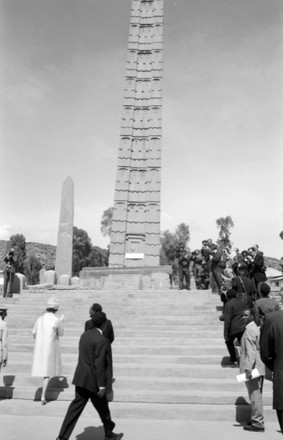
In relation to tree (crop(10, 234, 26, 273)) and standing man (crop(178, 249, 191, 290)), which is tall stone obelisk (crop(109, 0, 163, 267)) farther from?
tree (crop(10, 234, 26, 273))

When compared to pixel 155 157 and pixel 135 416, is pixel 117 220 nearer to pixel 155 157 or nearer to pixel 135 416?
pixel 155 157

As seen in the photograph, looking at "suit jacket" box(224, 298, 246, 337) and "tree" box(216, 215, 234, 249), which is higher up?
"tree" box(216, 215, 234, 249)

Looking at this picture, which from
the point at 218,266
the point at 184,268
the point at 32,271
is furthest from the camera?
the point at 32,271

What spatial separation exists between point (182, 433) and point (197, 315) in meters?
5.36

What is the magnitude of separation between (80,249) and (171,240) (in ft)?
37.2

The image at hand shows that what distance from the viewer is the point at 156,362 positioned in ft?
23.0

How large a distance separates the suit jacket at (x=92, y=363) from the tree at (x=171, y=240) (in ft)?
146

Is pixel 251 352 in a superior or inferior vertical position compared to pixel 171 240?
inferior

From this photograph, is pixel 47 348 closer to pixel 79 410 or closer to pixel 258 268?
pixel 79 410

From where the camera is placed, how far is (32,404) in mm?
5492

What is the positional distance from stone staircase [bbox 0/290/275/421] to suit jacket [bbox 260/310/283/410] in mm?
2153

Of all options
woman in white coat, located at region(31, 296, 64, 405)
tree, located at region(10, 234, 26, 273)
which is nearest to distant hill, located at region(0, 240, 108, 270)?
tree, located at region(10, 234, 26, 273)

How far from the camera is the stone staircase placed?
5.41 meters

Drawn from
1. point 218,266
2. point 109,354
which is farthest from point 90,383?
point 218,266
